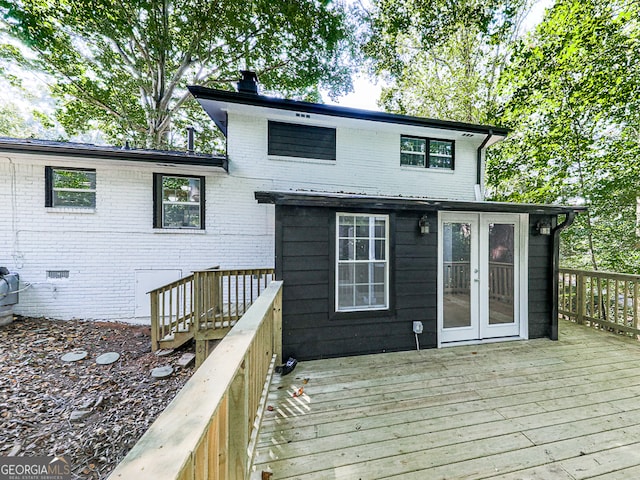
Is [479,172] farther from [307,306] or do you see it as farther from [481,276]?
[307,306]

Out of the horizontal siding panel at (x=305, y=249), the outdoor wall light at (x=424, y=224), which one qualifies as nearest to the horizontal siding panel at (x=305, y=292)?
the horizontal siding panel at (x=305, y=249)

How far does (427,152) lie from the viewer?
700cm

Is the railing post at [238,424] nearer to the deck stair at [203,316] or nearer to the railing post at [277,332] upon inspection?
the railing post at [277,332]

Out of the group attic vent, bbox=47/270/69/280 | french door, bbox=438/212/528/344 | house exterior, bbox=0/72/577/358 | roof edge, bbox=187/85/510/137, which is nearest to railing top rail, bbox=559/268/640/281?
house exterior, bbox=0/72/577/358

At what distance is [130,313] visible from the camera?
18.5ft

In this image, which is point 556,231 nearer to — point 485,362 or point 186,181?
point 485,362

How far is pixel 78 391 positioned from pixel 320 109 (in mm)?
6528

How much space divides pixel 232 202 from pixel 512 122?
8.75 metres

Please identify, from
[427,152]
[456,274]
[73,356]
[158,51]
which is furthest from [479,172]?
[158,51]

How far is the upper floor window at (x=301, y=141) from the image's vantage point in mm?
6184

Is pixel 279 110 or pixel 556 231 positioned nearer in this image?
pixel 556 231

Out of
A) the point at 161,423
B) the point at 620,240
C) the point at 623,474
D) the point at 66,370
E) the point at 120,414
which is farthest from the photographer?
the point at 620,240

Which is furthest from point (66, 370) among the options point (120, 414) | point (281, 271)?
point (281, 271)

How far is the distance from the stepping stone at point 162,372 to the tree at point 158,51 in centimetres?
890
